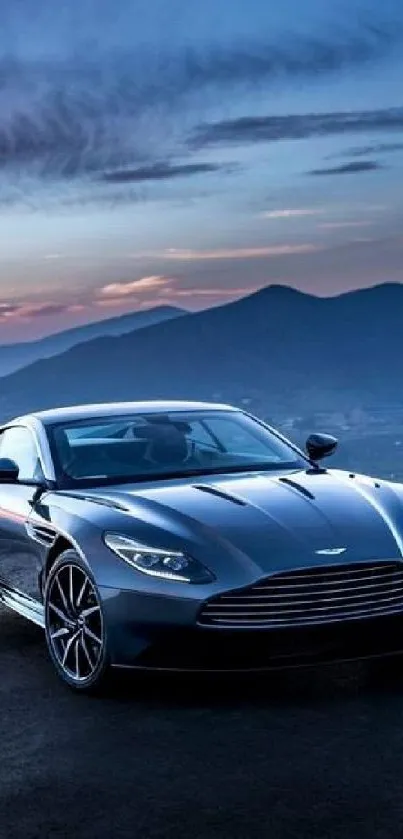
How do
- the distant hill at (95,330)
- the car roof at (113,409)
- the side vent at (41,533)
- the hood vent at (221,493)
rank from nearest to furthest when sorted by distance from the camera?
the hood vent at (221,493) < the side vent at (41,533) < the car roof at (113,409) < the distant hill at (95,330)

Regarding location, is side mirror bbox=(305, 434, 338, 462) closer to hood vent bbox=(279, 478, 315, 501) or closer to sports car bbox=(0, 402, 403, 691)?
sports car bbox=(0, 402, 403, 691)

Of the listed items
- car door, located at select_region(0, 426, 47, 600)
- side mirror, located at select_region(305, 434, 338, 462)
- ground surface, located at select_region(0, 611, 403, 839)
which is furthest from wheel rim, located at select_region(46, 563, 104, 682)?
side mirror, located at select_region(305, 434, 338, 462)

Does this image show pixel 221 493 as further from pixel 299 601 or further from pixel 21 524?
pixel 21 524

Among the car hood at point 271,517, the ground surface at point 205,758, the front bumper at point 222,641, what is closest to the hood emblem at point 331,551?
the car hood at point 271,517

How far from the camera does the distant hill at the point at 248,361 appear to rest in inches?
3575

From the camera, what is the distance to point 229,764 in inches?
184

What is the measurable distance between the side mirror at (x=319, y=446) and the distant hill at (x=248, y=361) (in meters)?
59.6

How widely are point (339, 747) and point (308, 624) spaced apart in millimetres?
782

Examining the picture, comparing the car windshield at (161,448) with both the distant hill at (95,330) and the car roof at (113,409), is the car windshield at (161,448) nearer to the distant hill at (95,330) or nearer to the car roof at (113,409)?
the car roof at (113,409)

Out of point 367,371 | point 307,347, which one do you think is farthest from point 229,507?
point 307,347

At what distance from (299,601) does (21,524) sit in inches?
81.6

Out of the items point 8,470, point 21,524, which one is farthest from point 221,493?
point 8,470

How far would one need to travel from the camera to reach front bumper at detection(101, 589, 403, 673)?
5504mm

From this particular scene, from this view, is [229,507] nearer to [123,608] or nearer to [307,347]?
[123,608]
